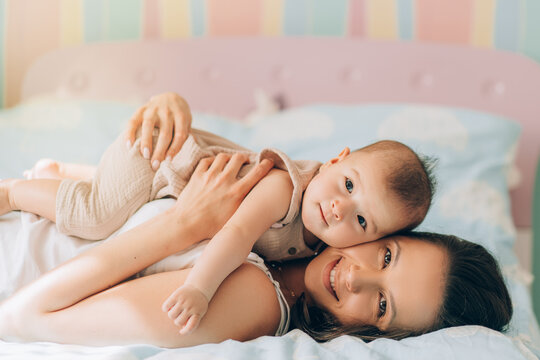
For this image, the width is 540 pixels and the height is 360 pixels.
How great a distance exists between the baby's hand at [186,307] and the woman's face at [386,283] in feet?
0.96

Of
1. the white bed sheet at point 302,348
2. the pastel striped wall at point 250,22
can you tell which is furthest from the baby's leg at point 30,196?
the pastel striped wall at point 250,22

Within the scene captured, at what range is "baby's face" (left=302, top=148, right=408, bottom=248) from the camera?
1074mm

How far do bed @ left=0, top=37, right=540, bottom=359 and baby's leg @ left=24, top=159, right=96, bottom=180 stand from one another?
0.66 ft

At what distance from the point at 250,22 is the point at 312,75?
1.33 ft

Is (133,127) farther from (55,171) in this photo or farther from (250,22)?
(250,22)

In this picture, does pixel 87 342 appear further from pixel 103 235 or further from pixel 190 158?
pixel 190 158

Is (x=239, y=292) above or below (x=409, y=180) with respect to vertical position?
below

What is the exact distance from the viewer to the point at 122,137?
4.22ft

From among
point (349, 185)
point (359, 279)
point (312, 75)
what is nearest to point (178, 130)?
point (349, 185)

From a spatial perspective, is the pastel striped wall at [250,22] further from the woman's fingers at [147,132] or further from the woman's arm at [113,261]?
the woman's arm at [113,261]

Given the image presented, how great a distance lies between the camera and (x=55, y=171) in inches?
57.4

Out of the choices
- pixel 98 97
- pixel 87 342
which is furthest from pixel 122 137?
pixel 98 97

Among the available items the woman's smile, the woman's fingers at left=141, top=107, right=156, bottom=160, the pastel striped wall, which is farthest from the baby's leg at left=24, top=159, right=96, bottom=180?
the pastel striped wall

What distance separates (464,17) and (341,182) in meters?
1.52
